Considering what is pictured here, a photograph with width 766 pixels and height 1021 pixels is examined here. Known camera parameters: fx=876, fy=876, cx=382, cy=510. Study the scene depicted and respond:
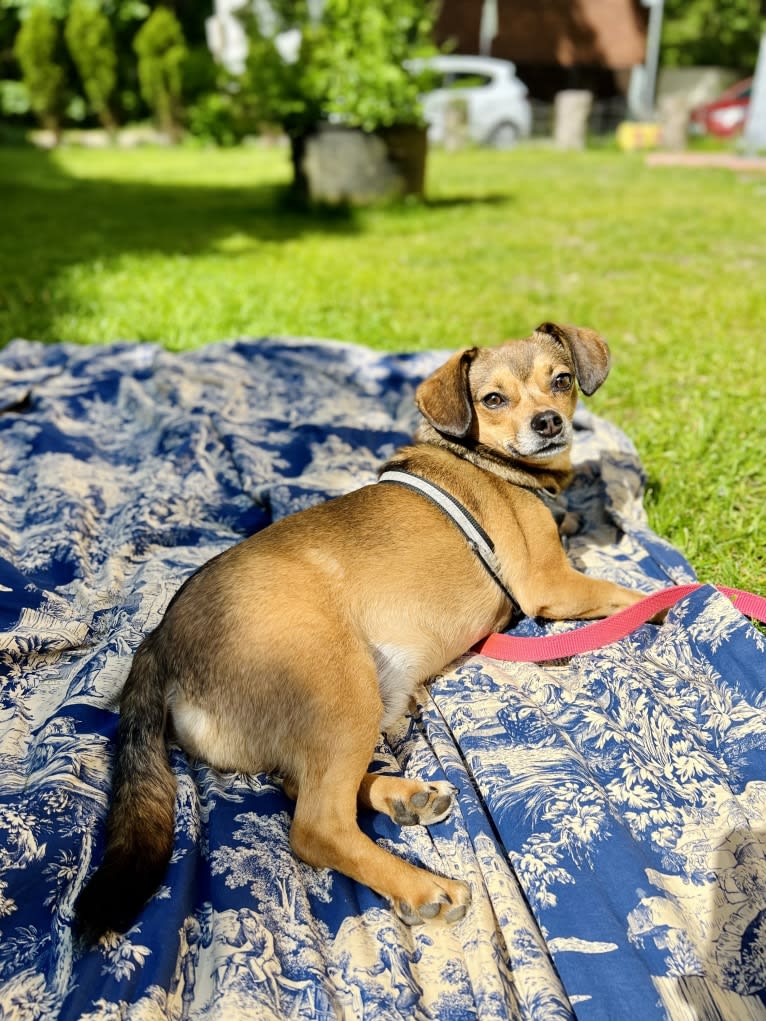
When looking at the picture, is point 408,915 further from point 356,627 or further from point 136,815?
point 356,627

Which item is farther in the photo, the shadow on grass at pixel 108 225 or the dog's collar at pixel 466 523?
the shadow on grass at pixel 108 225

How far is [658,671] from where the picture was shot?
10.1 feet

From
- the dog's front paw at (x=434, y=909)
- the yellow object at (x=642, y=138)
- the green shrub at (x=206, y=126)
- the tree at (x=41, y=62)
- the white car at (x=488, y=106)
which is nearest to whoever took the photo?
the dog's front paw at (x=434, y=909)

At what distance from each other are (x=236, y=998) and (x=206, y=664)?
0.89 m

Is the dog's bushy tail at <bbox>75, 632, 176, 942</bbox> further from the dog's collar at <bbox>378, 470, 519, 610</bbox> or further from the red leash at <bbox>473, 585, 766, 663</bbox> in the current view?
the red leash at <bbox>473, 585, 766, 663</bbox>

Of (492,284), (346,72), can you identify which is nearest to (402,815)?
(492,284)

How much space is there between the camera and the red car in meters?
28.0

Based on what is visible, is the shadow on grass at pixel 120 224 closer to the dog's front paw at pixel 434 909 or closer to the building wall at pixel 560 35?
the dog's front paw at pixel 434 909

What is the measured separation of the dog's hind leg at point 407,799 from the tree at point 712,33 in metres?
47.6

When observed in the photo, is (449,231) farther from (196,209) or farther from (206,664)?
(206,664)

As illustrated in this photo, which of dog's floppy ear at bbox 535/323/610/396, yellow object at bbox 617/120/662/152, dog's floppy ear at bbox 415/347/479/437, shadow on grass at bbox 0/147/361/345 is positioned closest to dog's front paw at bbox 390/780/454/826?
dog's floppy ear at bbox 415/347/479/437

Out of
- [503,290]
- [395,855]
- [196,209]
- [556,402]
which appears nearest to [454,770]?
[395,855]

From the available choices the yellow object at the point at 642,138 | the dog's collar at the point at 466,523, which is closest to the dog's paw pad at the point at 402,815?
the dog's collar at the point at 466,523

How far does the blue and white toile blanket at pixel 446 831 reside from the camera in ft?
6.75
